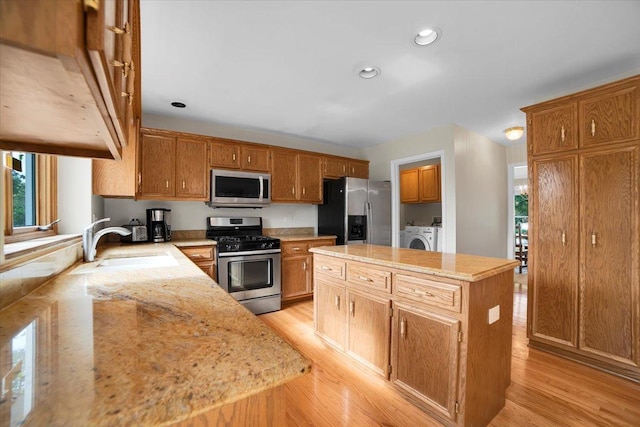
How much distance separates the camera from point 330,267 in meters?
2.40

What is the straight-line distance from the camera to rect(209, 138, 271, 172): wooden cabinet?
3.50 m

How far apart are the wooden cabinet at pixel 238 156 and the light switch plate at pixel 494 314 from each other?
9.99 feet

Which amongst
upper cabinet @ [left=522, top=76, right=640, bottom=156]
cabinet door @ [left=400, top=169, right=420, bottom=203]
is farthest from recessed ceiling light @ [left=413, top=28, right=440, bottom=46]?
cabinet door @ [left=400, top=169, right=420, bottom=203]

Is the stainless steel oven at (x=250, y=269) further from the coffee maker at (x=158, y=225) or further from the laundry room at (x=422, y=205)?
the laundry room at (x=422, y=205)

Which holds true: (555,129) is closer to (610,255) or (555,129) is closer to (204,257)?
(610,255)

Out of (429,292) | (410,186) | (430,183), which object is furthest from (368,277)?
(410,186)

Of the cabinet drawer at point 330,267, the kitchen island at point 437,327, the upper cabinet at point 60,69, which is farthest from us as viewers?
the cabinet drawer at point 330,267

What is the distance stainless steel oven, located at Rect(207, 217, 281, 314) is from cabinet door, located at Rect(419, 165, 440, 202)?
328cm

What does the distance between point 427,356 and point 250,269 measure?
228cm

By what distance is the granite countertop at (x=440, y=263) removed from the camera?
1.51 m

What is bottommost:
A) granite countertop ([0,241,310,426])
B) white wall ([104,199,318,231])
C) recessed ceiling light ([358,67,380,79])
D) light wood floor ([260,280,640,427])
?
light wood floor ([260,280,640,427])

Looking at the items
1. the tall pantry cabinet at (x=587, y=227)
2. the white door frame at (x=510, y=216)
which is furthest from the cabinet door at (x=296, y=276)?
the white door frame at (x=510, y=216)

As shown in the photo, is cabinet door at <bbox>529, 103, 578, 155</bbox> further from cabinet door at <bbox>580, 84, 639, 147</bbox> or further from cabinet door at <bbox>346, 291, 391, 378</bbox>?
cabinet door at <bbox>346, 291, 391, 378</bbox>

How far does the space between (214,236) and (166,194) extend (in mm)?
818
